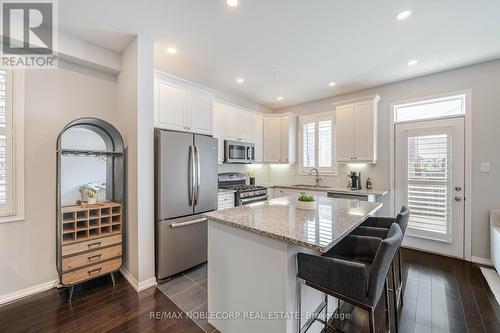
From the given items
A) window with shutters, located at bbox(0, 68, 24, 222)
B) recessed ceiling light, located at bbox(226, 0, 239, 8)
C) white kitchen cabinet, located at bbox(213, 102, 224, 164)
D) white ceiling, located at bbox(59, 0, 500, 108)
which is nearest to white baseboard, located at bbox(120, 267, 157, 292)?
window with shutters, located at bbox(0, 68, 24, 222)

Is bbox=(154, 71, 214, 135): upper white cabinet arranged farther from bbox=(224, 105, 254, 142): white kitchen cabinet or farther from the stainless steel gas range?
the stainless steel gas range

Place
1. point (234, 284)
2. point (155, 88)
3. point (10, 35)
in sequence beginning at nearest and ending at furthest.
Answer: point (234, 284), point (10, 35), point (155, 88)

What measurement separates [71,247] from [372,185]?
4567mm

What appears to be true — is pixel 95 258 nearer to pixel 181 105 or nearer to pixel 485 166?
pixel 181 105

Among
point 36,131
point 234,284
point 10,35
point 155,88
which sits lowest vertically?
point 234,284

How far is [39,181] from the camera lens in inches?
93.9

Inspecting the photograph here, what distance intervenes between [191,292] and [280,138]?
3.55m

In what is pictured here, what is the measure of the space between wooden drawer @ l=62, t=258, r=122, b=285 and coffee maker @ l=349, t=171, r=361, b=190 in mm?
3879

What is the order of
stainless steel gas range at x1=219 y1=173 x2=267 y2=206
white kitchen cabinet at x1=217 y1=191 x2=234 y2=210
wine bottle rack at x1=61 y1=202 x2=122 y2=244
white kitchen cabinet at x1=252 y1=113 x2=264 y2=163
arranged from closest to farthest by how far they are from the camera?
wine bottle rack at x1=61 y1=202 x2=122 y2=244 → white kitchen cabinet at x1=217 y1=191 x2=234 y2=210 → stainless steel gas range at x1=219 y1=173 x2=267 y2=206 → white kitchen cabinet at x1=252 y1=113 x2=264 y2=163

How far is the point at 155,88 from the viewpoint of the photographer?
2820 millimetres

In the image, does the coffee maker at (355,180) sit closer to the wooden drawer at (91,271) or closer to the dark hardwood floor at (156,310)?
the dark hardwood floor at (156,310)

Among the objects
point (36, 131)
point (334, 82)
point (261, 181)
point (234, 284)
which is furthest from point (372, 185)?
point (36, 131)

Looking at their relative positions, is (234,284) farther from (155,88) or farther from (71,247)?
(155,88)

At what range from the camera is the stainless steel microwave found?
13.5ft
